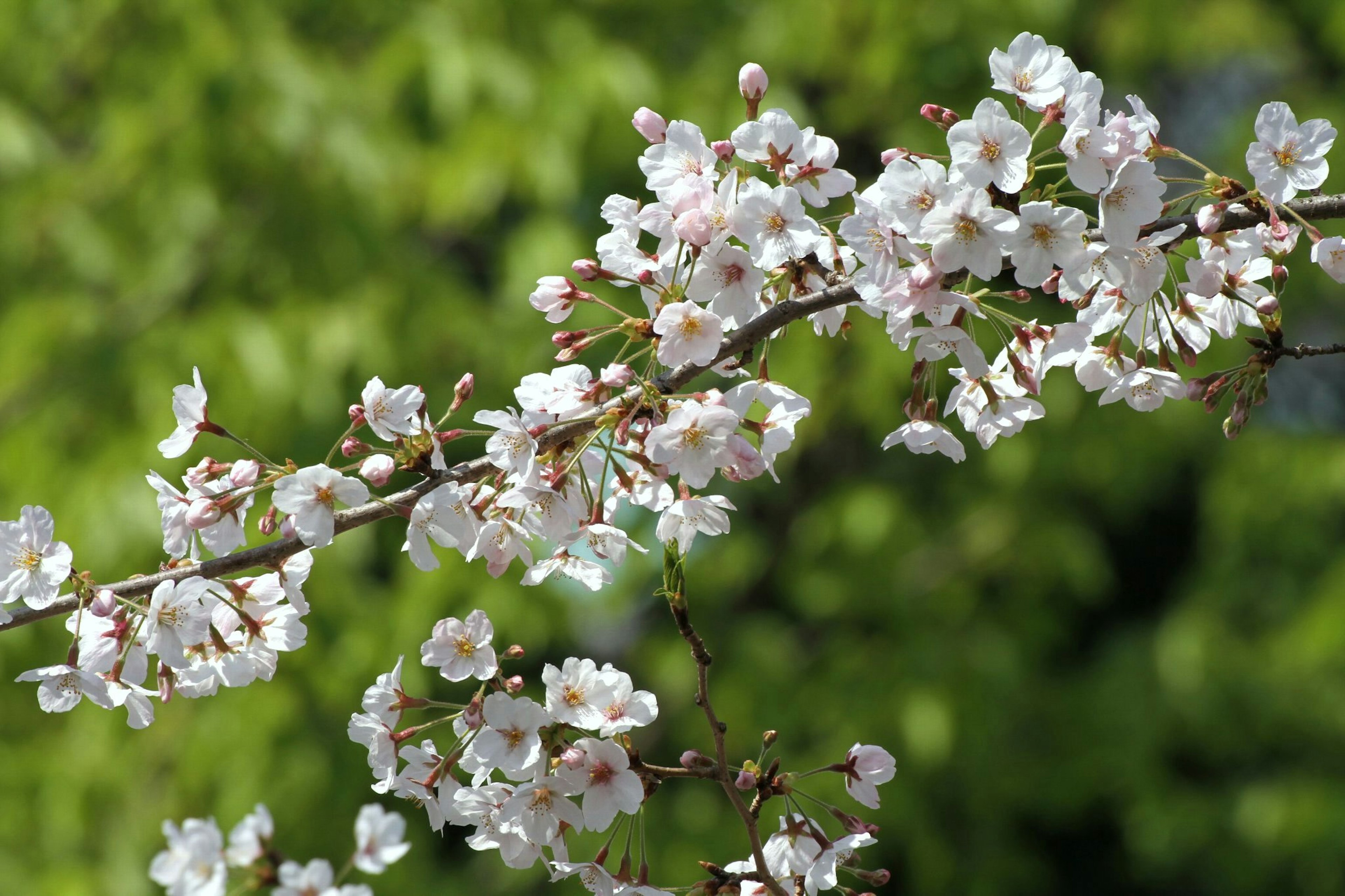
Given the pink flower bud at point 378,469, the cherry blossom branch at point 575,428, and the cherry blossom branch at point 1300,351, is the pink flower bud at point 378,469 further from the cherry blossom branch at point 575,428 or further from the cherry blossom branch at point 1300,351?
the cherry blossom branch at point 1300,351

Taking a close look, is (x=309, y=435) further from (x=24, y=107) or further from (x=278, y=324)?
(x=24, y=107)

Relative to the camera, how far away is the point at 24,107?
14.9 feet

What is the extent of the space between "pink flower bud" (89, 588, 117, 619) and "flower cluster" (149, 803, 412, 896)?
3.20 feet

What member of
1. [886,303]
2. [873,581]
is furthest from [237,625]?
[873,581]

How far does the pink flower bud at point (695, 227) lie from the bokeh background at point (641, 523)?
109 inches

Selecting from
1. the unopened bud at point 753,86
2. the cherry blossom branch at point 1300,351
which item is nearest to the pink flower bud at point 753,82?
the unopened bud at point 753,86

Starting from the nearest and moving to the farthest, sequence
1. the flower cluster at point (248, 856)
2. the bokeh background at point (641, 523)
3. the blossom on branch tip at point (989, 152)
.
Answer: the blossom on branch tip at point (989, 152), the flower cluster at point (248, 856), the bokeh background at point (641, 523)

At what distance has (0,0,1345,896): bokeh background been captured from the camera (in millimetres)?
3803

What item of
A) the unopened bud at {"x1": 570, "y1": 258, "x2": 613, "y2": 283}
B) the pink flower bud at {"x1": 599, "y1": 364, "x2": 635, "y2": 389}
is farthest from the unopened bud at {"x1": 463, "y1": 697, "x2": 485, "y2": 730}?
the unopened bud at {"x1": 570, "y1": 258, "x2": 613, "y2": 283}

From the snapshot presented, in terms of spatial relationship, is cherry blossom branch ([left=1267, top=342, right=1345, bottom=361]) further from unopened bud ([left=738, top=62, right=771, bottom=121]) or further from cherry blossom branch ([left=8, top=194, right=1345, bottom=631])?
unopened bud ([left=738, top=62, right=771, bottom=121])

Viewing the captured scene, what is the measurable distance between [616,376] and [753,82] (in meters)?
0.37

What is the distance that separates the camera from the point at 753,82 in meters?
1.26

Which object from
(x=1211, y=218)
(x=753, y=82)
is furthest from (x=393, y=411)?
(x=1211, y=218)

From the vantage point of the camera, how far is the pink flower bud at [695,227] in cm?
108
